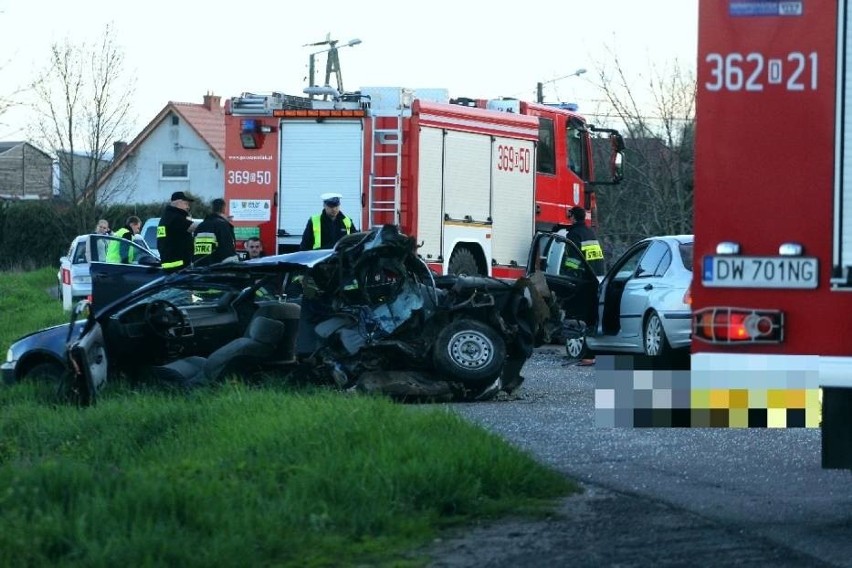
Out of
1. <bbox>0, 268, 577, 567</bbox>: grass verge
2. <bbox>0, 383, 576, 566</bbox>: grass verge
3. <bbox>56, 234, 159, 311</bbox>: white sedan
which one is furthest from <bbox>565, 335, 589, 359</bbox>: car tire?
<bbox>56, 234, 159, 311</bbox>: white sedan

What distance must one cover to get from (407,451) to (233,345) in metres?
3.95

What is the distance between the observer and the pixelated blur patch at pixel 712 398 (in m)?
6.39

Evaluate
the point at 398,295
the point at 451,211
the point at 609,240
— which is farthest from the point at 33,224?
the point at 398,295

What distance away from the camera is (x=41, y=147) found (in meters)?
40.5

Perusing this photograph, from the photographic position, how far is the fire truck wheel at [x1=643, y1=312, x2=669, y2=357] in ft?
48.5

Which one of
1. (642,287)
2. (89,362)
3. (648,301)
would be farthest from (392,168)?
(89,362)

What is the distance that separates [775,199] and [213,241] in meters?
10.9

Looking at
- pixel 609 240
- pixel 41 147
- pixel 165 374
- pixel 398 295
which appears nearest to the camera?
pixel 165 374

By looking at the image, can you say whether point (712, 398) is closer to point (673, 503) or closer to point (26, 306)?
point (673, 503)

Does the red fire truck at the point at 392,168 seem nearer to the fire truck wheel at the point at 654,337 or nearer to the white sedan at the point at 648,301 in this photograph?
the white sedan at the point at 648,301

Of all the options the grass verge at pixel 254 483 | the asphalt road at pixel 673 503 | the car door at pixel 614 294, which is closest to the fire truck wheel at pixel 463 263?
the car door at pixel 614 294

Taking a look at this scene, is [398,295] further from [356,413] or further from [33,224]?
[33,224]

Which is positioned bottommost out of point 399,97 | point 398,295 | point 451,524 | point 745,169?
point 451,524

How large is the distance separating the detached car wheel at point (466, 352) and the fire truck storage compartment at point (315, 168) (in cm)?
727
